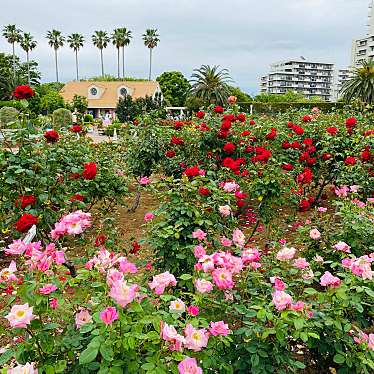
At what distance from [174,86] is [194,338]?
48.1m

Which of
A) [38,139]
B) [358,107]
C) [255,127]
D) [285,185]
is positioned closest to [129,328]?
[38,139]

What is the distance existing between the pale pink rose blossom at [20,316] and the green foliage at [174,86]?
4642cm

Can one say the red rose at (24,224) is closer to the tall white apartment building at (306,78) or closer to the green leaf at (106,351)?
the green leaf at (106,351)

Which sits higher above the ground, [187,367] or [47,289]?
[47,289]

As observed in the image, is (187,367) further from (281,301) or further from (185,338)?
(281,301)

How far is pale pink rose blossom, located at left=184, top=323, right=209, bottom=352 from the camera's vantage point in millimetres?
1272

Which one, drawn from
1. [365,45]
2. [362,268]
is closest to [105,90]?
[362,268]

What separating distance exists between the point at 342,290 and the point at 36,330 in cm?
125

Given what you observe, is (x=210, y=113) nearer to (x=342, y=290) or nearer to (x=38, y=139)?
(x=38, y=139)

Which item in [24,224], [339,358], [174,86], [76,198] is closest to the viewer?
[339,358]

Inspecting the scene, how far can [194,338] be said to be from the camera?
1285mm

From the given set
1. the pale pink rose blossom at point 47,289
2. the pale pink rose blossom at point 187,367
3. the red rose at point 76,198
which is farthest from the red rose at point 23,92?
the pale pink rose blossom at point 187,367

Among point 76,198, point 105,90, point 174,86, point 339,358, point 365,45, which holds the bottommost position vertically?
point 339,358

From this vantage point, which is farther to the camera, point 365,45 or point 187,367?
point 365,45
